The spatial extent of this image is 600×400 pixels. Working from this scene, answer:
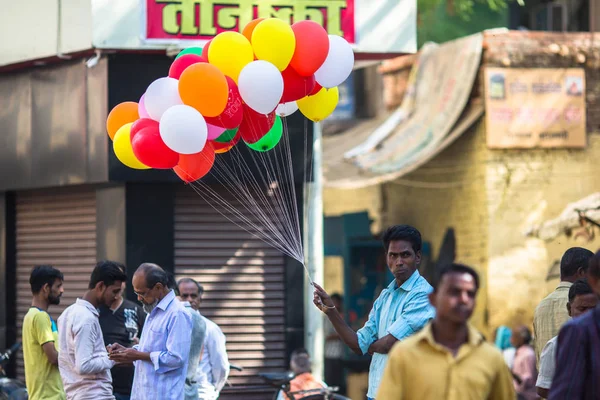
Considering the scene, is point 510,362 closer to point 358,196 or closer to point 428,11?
point 358,196

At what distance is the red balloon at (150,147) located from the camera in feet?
26.9

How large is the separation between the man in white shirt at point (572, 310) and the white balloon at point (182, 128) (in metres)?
2.78

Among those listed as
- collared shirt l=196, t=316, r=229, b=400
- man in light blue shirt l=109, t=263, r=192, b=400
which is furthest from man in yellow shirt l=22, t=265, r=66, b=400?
collared shirt l=196, t=316, r=229, b=400

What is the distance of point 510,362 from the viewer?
14.1 meters

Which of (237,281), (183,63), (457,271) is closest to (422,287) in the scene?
(457,271)

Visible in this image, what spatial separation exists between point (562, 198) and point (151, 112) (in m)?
9.48

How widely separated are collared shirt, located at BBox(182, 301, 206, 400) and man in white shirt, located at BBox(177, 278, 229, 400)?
0.15m

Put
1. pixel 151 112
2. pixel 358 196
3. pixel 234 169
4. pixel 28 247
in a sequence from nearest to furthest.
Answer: pixel 151 112 → pixel 234 169 → pixel 28 247 → pixel 358 196

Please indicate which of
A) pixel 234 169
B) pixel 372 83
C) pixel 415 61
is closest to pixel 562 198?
pixel 415 61

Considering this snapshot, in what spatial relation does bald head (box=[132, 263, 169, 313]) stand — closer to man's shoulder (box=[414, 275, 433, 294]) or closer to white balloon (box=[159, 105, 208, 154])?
white balloon (box=[159, 105, 208, 154])

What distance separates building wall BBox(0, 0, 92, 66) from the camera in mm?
11297

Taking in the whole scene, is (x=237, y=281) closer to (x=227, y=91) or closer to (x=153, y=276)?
(x=227, y=91)

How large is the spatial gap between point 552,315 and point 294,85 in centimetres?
247

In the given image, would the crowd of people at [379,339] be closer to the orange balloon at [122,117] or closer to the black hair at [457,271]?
the black hair at [457,271]
